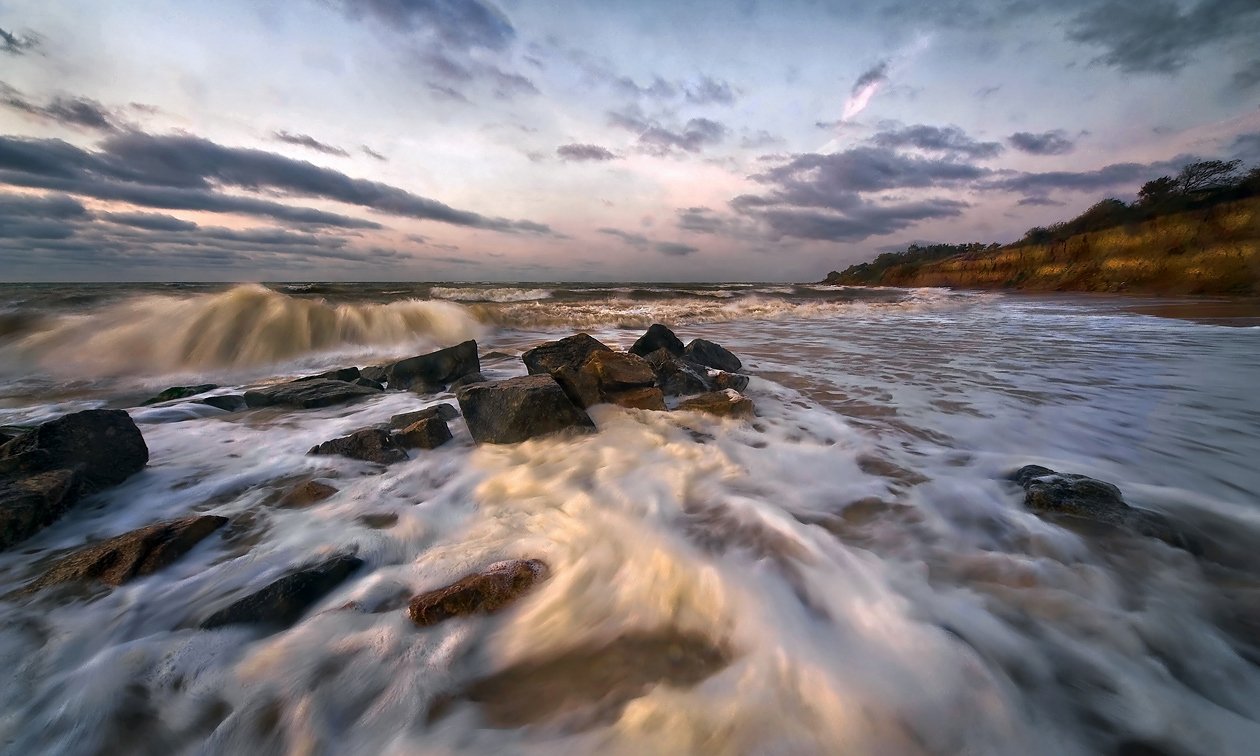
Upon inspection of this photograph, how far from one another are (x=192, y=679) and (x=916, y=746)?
2163mm

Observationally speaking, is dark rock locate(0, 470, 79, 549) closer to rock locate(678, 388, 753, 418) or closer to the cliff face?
rock locate(678, 388, 753, 418)

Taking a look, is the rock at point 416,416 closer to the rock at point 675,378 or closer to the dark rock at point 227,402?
the rock at point 675,378

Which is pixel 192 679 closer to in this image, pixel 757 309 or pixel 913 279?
pixel 757 309

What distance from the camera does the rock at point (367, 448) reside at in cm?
311

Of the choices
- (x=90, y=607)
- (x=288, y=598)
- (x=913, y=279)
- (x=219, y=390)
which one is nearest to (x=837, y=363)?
(x=288, y=598)

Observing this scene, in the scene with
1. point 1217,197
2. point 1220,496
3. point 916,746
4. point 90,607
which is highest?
point 1217,197

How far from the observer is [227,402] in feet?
15.0

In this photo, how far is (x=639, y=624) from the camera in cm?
169

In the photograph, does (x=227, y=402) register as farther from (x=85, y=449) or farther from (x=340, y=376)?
(x=85, y=449)

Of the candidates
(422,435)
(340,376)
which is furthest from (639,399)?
(340,376)

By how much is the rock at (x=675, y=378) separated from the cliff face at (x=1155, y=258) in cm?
2706

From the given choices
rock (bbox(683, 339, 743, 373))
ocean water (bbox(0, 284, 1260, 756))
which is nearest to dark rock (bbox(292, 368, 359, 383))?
ocean water (bbox(0, 284, 1260, 756))

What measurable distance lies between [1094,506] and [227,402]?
6798mm

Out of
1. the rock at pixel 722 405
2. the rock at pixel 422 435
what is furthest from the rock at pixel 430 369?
the rock at pixel 722 405
